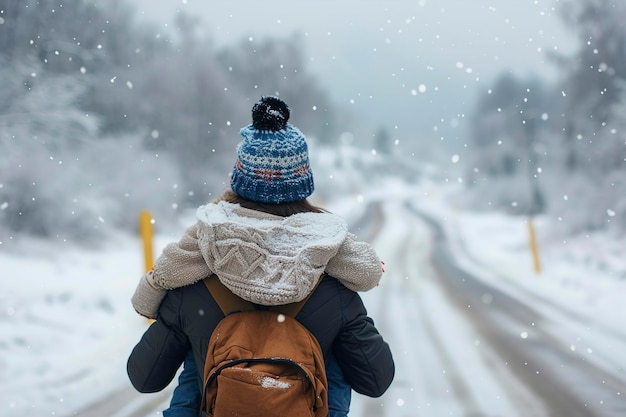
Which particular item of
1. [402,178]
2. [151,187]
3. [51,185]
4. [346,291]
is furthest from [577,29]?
[402,178]

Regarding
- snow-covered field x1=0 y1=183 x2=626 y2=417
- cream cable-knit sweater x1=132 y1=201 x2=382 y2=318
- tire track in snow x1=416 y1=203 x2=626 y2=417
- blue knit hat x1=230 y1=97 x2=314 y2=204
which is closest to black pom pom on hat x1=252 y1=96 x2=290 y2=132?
blue knit hat x1=230 y1=97 x2=314 y2=204

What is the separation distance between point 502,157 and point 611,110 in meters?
22.2

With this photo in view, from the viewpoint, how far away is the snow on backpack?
53.7 inches

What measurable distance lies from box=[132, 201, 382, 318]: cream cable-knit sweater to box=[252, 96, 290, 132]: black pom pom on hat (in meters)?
0.23

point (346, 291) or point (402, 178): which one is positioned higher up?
point (346, 291)

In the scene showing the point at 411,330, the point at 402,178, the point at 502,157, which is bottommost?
the point at 402,178

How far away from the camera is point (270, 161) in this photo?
5.12 ft

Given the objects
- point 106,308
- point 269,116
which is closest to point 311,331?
point 269,116

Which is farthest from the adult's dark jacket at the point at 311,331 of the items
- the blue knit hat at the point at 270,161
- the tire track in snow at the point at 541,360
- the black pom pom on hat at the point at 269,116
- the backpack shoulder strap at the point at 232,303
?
the tire track in snow at the point at 541,360

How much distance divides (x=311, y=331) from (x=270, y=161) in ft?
1.50

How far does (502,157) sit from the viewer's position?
37.8 metres

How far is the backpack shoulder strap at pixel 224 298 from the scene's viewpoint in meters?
1.50

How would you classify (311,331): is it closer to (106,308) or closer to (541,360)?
(541,360)

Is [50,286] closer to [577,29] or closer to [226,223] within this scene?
[226,223]
